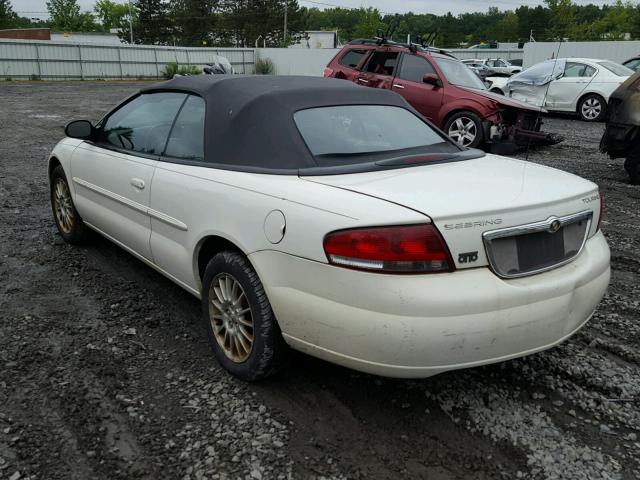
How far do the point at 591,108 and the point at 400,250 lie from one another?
1532 centimetres

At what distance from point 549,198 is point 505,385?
103 centimetres

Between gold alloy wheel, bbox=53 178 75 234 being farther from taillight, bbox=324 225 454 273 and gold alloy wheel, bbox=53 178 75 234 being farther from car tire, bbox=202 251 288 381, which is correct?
taillight, bbox=324 225 454 273

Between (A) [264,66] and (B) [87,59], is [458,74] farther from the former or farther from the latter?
(A) [264,66]

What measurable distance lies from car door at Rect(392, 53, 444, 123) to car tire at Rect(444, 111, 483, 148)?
0.97ft

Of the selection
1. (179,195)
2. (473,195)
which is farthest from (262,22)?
(473,195)

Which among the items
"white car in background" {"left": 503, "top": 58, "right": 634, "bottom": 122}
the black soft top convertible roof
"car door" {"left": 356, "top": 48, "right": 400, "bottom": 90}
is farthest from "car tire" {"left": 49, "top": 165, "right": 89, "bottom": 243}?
"white car in background" {"left": 503, "top": 58, "right": 634, "bottom": 122}

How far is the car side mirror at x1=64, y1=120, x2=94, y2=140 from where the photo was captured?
14.8ft

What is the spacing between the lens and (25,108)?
16.6m

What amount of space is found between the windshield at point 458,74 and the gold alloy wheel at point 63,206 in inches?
295

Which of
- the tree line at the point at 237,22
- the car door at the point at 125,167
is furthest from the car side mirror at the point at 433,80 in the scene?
the tree line at the point at 237,22

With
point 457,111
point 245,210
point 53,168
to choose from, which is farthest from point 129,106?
point 457,111

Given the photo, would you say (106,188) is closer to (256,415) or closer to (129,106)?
(129,106)

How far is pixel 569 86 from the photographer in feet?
51.9

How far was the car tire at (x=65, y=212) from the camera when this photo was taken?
509 centimetres
